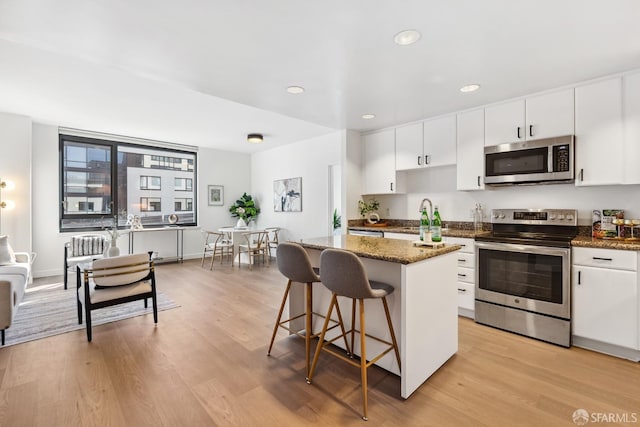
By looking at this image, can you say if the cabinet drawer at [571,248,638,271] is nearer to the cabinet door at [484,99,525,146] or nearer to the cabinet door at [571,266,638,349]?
the cabinet door at [571,266,638,349]

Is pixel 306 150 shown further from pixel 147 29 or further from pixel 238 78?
pixel 147 29

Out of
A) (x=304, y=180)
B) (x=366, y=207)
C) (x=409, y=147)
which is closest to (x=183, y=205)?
(x=304, y=180)

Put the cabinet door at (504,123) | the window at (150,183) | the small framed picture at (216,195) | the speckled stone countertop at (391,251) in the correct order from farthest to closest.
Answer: the small framed picture at (216,195), the window at (150,183), the cabinet door at (504,123), the speckled stone countertop at (391,251)

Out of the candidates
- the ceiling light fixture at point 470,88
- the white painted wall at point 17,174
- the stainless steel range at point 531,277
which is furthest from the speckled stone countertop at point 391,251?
the white painted wall at point 17,174

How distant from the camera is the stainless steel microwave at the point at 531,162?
2863 mm

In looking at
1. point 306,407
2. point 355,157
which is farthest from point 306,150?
point 306,407

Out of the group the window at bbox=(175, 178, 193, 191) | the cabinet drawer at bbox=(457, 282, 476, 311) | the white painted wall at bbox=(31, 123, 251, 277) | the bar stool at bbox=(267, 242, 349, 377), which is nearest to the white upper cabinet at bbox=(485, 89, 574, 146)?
the cabinet drawer at bbox=(457, 282, 476, 311)

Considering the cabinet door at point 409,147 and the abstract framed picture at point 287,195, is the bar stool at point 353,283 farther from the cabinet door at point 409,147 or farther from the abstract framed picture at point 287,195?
the abstract framed picture at point 287,195

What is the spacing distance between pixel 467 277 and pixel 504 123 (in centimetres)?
171

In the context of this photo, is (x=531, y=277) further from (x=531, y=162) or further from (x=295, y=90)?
(x=295, y=90)

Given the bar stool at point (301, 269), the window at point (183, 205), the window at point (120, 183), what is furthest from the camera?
the window at point (183, 205)

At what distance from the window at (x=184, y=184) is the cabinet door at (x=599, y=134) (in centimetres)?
684

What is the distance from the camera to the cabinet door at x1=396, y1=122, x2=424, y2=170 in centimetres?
399

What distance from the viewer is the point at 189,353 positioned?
249 centimetres
